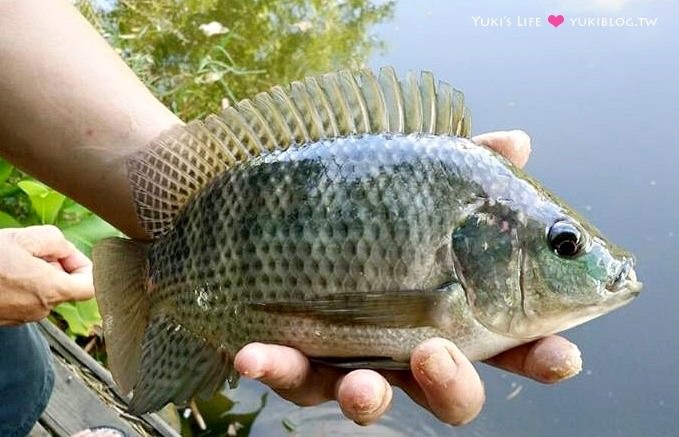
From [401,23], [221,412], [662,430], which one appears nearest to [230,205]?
[221,412]

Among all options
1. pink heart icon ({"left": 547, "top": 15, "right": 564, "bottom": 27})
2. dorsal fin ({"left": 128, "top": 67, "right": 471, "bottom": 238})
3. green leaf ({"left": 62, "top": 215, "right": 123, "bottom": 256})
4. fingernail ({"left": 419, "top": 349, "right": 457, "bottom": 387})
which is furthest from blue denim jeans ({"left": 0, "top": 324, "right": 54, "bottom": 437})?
pink heart icon ({"left": 547, "top": 15, "right": 564, "bottom": 27})

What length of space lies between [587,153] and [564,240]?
8.01 feet

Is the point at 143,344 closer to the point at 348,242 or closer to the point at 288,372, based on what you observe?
the point at 288,372

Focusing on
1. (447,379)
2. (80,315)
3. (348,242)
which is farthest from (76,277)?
(80,315)

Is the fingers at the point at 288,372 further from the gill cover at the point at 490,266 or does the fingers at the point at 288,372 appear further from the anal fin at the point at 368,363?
the gill cover at the point at 490,266

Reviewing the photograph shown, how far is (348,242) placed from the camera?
1221 mm

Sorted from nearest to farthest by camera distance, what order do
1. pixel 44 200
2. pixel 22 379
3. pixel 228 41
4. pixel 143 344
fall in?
pixel 143 344
pixel 22 379
pixel 44 200
pixel 228 41

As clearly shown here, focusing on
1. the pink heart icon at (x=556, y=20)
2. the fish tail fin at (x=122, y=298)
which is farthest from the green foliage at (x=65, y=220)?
the pink heart icon at (x=556, y=20)

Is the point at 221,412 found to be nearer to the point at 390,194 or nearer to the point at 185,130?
the point at 185,130

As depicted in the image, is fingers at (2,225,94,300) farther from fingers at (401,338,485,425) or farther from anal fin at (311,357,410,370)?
fingers at (401,338,485,425)

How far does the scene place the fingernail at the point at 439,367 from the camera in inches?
46.4

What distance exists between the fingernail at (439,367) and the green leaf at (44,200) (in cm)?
175

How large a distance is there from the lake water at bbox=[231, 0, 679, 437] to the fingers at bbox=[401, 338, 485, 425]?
1597 millimetres

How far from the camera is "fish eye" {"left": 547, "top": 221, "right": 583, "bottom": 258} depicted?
46.8 inches
